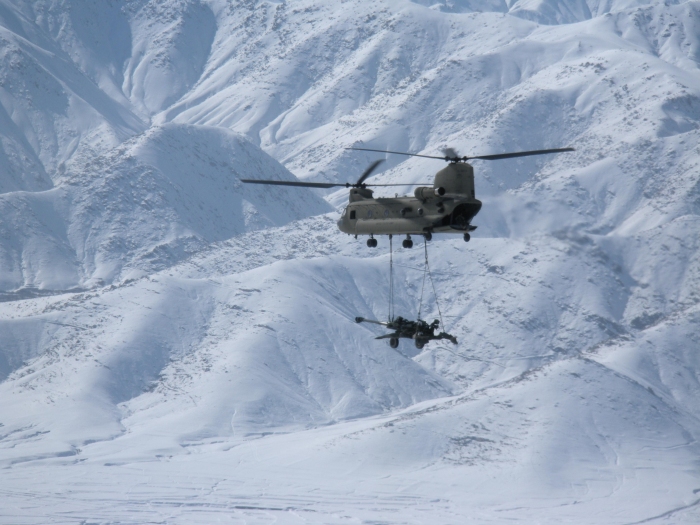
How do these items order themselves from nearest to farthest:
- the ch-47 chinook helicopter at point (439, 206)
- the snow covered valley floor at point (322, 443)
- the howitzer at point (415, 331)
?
the ch-47 chinook helicopter at point (439, 206) < the howitzer at point (415, 331) < the snow covered valley floor at point (322, 443)

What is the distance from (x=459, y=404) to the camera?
184000 millimetres

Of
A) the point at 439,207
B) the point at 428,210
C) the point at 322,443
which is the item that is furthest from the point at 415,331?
the point at 322,443

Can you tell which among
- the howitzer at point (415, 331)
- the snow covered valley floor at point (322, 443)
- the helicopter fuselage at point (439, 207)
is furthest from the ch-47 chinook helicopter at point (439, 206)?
the snow covered valley floor at point (322, 443)

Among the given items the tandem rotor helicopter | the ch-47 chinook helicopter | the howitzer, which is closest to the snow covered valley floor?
the howitzer

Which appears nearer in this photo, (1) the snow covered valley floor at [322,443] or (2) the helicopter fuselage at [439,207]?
(2) the helicopter fuselage at [439,207]

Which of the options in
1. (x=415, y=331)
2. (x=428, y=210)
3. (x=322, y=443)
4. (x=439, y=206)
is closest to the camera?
(x=439, y=206)

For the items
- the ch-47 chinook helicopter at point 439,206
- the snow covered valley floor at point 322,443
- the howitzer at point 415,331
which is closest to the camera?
the ch-47 chinook helicopter at point 439,206

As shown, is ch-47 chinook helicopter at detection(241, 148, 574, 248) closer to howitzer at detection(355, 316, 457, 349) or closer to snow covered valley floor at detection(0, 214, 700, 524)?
howitzer at detection(355, 316, 457, 349)

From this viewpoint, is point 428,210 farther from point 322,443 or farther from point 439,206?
point 322,443

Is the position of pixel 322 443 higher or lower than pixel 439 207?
lower

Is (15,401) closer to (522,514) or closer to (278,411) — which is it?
(278,411)

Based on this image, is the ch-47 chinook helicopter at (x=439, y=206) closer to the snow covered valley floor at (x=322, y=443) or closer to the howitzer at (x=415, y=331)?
the howitzer at (x=415, y=331)

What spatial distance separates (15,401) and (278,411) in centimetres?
4436

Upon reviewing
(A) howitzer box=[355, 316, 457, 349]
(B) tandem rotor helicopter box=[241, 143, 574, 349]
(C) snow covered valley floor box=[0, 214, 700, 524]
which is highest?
(B) tandem rotor helicopter box=[241, 143, 574, 349]
